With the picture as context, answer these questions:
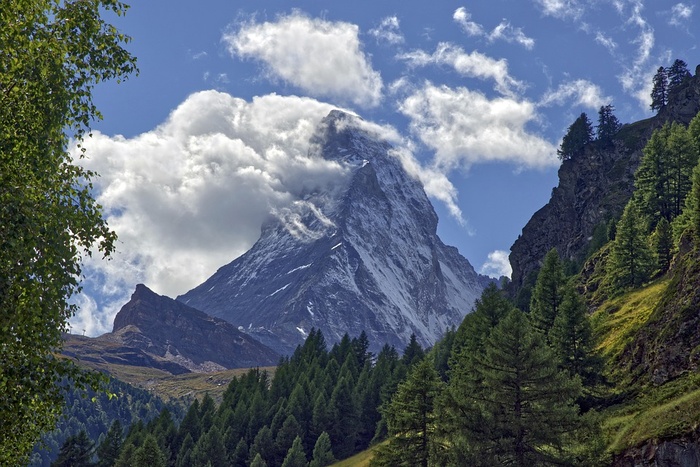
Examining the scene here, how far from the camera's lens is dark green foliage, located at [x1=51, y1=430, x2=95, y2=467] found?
9262 centimetres

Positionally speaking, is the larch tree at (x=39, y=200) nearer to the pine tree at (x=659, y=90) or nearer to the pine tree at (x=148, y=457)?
the pine tree at (x=148, y=457)

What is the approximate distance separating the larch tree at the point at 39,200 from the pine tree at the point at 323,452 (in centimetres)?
8245

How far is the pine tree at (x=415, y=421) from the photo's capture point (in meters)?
45.4

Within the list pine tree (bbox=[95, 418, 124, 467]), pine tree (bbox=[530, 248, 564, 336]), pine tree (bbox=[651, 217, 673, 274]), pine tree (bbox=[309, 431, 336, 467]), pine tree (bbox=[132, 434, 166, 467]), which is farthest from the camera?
pine tree (bbox=[95, 418, 124, 467])

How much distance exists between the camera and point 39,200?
13.4 m

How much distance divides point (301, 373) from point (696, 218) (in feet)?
270

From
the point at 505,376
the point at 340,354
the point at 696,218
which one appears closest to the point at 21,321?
the point at 505,376

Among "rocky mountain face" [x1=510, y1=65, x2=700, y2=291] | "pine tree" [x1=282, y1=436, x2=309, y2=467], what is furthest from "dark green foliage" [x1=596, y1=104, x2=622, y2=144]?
"pine tree" [x1=282, y1=436, x2=309, y2=467]

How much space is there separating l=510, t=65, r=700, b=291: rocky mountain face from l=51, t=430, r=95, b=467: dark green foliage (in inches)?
3836

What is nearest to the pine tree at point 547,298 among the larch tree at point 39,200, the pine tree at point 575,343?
the pine tree at point 575,343

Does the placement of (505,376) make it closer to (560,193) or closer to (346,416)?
(346,416)

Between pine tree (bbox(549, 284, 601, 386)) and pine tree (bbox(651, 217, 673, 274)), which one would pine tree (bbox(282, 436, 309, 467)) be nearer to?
pine tree (bbox(549, 284, 601, 386))

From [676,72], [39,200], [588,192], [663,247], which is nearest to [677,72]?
[676,72]

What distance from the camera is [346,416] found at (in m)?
104
